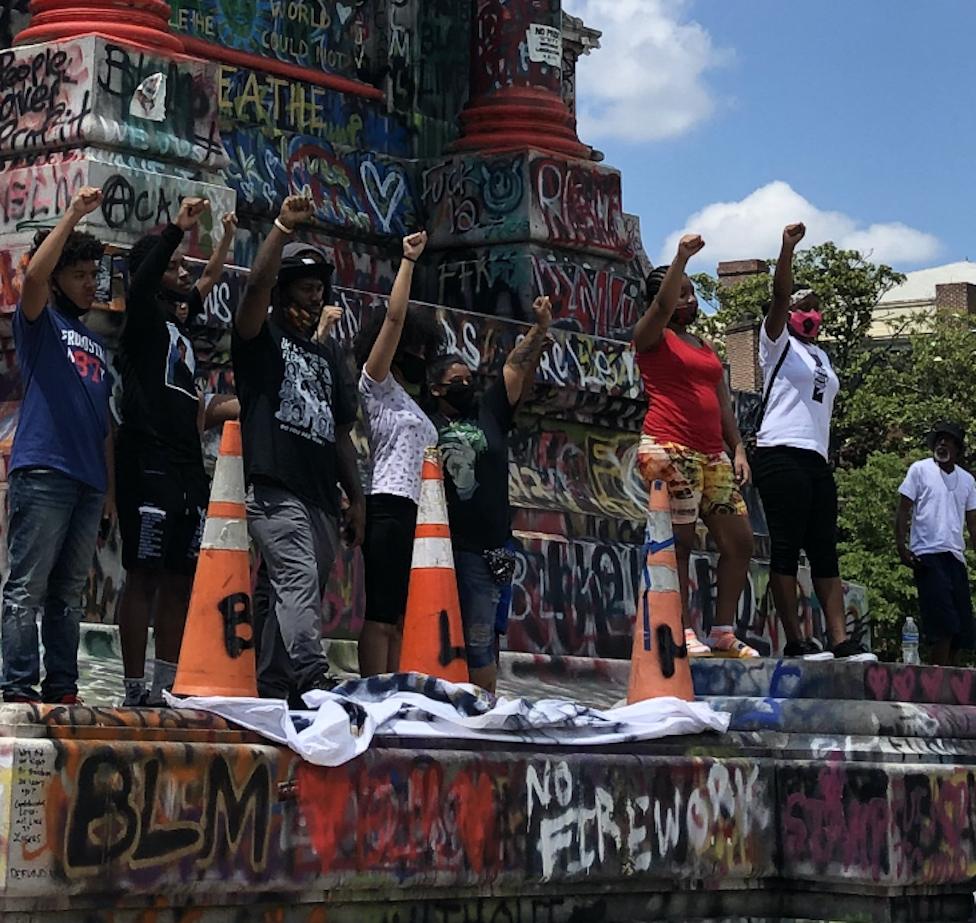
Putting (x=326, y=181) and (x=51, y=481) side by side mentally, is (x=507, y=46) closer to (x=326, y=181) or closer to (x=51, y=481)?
(x=326, y=181)

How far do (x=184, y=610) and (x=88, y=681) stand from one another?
2.28ft

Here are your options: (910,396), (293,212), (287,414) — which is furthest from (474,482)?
(910,396)

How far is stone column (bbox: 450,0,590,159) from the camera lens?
1356 cm

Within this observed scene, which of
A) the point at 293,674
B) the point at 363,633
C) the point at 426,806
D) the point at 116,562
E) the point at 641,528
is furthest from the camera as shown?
the point at 641,528

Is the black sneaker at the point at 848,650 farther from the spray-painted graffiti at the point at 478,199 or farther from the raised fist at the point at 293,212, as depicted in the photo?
the spray-painted graffiti at the point at 478,199

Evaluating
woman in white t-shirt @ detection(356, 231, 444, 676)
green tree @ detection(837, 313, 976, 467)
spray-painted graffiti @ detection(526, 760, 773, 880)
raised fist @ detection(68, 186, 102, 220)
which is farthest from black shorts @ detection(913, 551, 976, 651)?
green tree @ detection(837, 313, 976, 467)

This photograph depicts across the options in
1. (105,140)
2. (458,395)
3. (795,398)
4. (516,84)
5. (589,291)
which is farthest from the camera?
(516,84)

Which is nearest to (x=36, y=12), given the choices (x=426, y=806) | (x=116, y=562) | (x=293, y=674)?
(x=116, y=562)

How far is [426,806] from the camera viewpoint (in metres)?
6.68

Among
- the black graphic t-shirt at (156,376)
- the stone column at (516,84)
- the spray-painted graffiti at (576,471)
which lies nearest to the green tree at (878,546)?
the stone column at (516,84)

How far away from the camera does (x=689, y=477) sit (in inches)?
360

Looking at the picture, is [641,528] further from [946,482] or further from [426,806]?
[426,806]

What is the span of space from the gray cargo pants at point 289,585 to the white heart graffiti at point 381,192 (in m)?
6.00

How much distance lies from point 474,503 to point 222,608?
208cm
